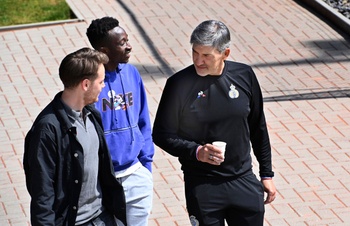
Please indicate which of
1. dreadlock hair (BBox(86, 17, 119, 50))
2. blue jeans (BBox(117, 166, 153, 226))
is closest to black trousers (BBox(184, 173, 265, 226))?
blue jeans (BBox(117, 166, 153, 226))

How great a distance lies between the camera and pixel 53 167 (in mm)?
4543

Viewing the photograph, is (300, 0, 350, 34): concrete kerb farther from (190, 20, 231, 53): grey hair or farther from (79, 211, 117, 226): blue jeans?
(79, 211, 117, 226): blue jeans

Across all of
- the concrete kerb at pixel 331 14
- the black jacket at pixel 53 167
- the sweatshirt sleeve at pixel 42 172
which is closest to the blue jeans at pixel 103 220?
the black jacket at pixel 53 167

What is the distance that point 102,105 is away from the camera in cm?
549

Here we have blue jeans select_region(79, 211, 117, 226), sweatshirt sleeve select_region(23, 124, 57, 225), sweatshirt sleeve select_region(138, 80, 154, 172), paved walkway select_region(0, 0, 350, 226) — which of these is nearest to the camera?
sweatshirt sleeve select_region(23, 124, 57, 225)

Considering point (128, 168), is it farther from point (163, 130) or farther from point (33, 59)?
point (33, 59)

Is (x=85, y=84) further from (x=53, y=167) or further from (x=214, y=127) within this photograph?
(x=214, y=127)

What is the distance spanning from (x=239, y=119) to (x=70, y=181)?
1.15 metres

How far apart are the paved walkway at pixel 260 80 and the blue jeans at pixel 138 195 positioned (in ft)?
5.12

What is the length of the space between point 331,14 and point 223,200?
7570mm

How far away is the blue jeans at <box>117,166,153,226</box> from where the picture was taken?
5.64 meters

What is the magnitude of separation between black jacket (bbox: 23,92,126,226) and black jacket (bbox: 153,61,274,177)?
806 mm

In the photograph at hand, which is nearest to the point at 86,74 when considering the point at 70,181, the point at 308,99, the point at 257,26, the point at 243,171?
the point at 70,181

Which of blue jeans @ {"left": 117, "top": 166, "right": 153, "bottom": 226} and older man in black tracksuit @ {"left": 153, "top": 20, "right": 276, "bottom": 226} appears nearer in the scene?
older man in black tracksuit @ {"left": 153, "top": 20, "right": 276, "bottom": 226}
